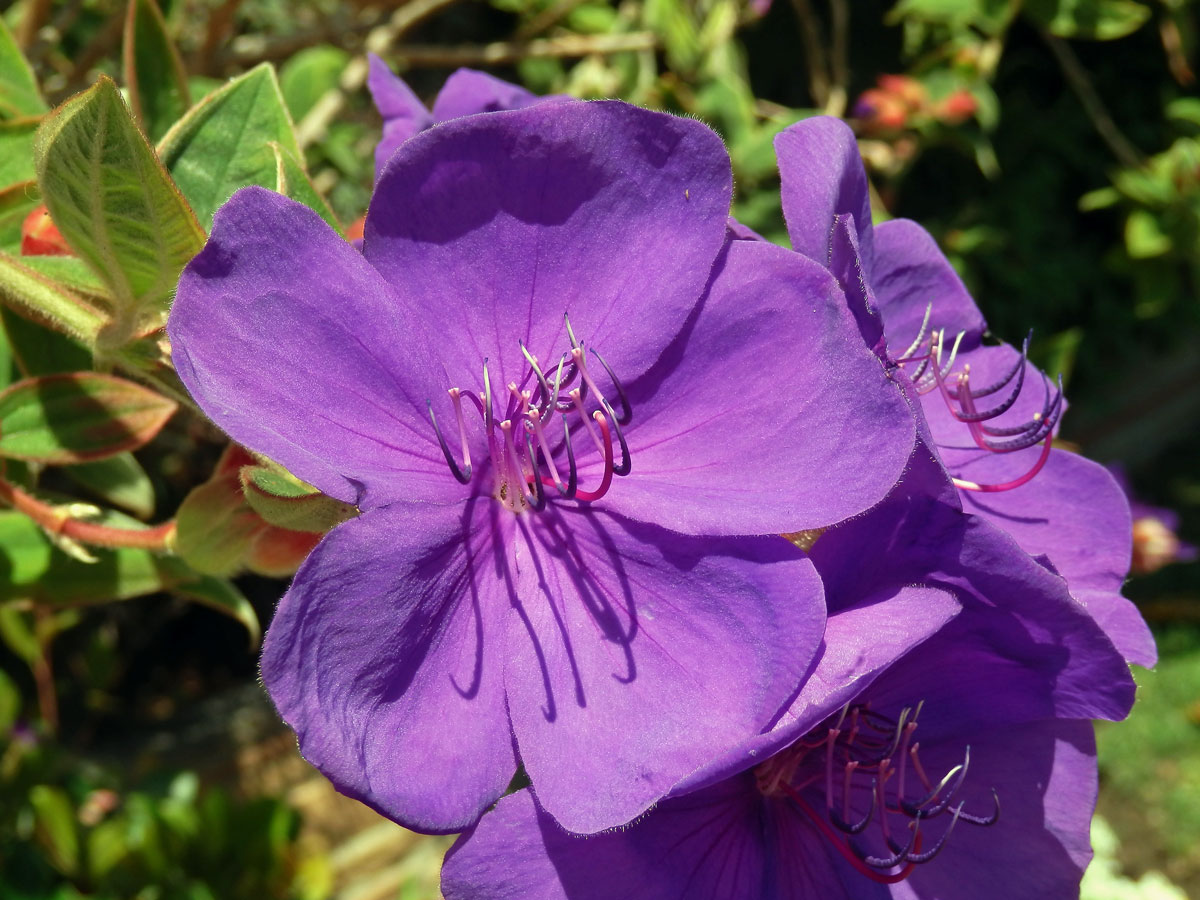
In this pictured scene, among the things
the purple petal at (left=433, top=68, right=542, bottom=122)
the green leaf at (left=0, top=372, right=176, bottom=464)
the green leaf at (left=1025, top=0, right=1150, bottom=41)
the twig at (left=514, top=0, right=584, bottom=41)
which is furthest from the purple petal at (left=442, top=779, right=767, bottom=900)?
the green leaf at (left=1025, top=0, right=1150, bottom=41)

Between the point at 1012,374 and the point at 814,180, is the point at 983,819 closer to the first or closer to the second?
the point at 1012,374

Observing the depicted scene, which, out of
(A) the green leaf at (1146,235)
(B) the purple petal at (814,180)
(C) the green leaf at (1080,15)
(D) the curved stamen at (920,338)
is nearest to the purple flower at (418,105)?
(B) the purple petal at (814,180)

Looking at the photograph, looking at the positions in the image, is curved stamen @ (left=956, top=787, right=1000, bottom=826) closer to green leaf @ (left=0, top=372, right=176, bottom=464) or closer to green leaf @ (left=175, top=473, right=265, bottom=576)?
green leaf @ (left=175, top=473, right=265, bottom=576)

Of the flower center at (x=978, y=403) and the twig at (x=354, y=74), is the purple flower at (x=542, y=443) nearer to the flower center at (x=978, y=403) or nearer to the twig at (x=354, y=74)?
the flower center at (x=978, y=403)

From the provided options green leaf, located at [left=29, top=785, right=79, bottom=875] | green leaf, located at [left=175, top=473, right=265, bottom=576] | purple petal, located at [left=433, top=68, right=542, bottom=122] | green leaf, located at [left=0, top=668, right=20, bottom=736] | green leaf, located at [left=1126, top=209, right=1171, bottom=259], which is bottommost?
green leaf, located at [left=29, top=785, right=79, bottom=875]

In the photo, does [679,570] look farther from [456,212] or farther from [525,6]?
[525,6]

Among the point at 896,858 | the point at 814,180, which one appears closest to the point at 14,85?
the point at 814,180
